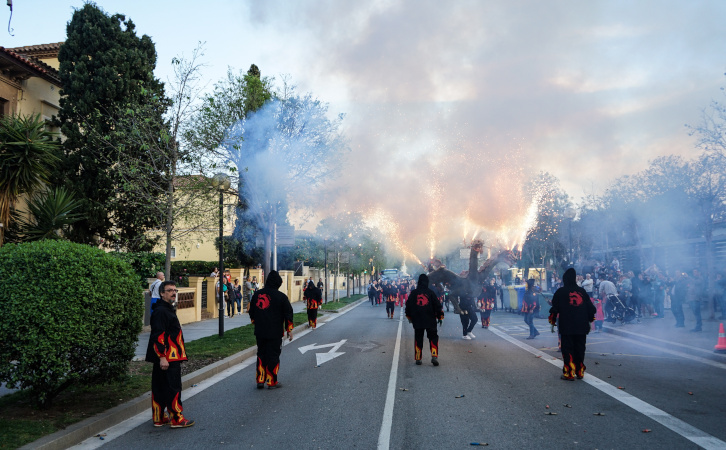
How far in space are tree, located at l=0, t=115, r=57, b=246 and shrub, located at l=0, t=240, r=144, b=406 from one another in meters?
9.10

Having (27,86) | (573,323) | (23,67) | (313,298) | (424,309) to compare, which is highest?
(23,67)

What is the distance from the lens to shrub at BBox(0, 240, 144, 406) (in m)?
5.91

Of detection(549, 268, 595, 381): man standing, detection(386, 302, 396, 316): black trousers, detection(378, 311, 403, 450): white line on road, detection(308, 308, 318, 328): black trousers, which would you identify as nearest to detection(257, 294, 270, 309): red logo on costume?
detection(378, 311, 403, 450): white line on road

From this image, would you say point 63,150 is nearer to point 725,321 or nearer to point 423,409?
point 423,409

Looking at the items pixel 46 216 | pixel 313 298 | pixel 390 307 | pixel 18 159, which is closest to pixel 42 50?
pixel 46 216

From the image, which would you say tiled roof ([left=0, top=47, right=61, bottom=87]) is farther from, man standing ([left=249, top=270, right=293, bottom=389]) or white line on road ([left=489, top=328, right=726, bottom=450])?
white line on road ([left=489, top=328, right=726, bottom=450])

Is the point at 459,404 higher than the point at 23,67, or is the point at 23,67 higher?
the point at 23,67

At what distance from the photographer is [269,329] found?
8.77m

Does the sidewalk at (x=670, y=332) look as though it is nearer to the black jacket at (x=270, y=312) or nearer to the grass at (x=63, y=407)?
the black jacket at (x=270, y=312)

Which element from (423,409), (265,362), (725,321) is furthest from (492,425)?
(725,321)

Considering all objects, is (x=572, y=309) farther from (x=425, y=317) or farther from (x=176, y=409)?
(x=176, y=409)

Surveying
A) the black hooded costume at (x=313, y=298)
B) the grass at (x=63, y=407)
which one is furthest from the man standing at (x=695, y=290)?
the grass at (x=63, y=407)

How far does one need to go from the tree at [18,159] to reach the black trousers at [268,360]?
9234 mm

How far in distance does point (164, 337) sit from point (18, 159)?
10424 millimetres
